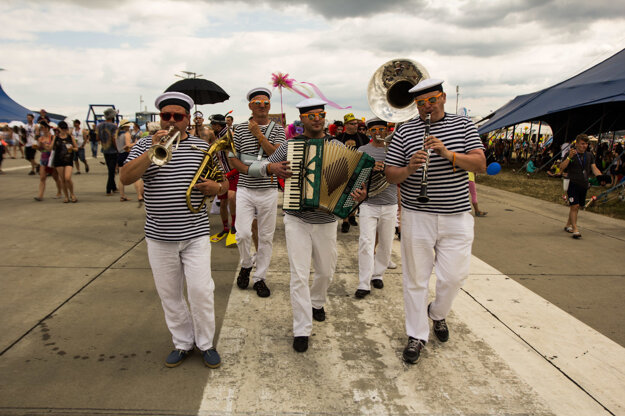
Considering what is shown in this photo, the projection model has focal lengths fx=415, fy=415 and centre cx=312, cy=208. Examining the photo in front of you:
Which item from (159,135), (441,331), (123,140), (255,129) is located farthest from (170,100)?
(123,140)

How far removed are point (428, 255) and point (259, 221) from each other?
2.15m

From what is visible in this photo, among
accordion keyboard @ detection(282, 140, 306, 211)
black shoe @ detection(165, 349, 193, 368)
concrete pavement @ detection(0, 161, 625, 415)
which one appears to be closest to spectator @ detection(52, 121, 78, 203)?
concrete pavement @ detection(0, 161, 625, 415)

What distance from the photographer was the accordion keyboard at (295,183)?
3.37m

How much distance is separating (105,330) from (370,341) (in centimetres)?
241

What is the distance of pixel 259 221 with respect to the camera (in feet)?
16.1

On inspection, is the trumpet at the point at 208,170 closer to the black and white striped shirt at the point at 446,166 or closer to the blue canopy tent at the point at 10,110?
the black and white striped shirt at the point at 446,166

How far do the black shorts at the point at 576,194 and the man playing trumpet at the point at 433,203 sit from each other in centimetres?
555

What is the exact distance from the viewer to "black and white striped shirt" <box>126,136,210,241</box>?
303 cm

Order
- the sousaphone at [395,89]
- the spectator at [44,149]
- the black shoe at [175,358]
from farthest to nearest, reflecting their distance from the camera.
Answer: the spectator at [44,149] → the sousaphone at [395,89] → the black shoe at [175,358]

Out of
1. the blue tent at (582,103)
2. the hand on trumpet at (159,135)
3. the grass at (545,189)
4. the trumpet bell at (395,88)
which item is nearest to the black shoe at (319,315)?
the trumpet bell at (395,88)

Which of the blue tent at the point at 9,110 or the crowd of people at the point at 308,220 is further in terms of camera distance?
the blue tent at the point at 9,110

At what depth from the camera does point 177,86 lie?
24.2 ft

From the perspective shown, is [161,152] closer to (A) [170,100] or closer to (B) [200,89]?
(A) [170,100]

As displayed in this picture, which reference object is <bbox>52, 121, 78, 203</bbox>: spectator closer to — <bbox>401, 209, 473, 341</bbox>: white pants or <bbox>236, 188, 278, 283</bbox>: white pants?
<bbox>236, 188, 278, 283</bbox>: white pants
